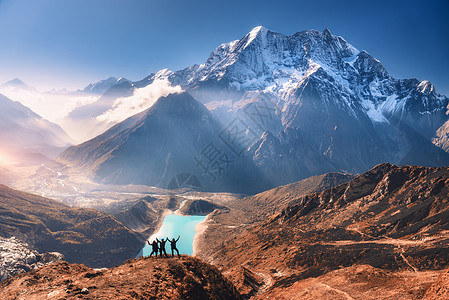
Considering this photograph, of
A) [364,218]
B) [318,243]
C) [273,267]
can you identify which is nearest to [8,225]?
[273,267]

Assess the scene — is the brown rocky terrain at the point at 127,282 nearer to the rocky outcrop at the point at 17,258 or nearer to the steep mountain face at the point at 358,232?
the steep mountain face at the point at 358,232

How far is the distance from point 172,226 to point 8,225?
102024 mm

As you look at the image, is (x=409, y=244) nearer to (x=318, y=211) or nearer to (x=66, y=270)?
(x=318, y=211)

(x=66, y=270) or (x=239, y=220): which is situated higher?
(x=66, y=270)

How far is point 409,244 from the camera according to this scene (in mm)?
58219

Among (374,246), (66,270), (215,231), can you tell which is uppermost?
(66,270)

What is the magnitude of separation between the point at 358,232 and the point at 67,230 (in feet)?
436

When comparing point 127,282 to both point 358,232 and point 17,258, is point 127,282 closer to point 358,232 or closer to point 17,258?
point 358,232

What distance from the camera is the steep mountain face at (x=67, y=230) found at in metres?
108

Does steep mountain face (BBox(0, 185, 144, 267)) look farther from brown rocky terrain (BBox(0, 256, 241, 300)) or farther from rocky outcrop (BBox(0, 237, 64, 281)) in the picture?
brown rocky terrain (BBox(0, 256, 241, 300))

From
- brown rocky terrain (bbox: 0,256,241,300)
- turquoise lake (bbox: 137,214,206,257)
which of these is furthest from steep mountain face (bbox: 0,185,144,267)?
brown rocky terrain (bbox: 0,256,241,300)

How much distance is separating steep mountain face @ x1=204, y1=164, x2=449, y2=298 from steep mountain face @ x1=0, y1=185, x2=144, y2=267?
51453 millimetres

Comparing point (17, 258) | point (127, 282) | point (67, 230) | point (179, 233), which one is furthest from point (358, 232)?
point (67, 230)

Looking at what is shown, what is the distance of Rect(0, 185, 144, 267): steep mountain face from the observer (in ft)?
353
